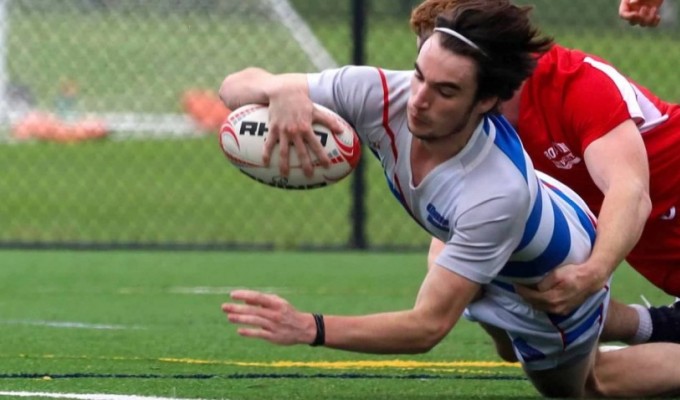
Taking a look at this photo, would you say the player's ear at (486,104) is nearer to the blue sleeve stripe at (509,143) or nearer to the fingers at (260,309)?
the blue sleeve stripe at (509,143)

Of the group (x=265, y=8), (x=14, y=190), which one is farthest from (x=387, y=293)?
(x=265, y=8)

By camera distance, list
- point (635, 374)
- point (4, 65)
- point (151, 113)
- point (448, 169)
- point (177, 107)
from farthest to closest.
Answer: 1. point (177, 107)
2. point (151, 113)
3. point (4, 65)
4. point (635, 374)
5. point (448, 169)

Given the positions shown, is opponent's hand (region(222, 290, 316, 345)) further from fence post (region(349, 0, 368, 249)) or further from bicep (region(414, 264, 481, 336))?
fence post (region(349, 0, 368, 249))

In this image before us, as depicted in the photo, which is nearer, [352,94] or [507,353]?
[352,94]

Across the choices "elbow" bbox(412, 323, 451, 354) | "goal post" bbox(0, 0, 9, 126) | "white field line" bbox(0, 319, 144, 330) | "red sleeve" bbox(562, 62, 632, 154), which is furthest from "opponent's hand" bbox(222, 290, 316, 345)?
"goal post" bbox(0, 0, 9, 126)

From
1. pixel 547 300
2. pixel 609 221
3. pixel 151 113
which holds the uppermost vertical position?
pixel 151 113

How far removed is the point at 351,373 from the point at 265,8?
1102 centimetres

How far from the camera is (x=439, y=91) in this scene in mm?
4449

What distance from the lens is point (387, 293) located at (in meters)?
8.48

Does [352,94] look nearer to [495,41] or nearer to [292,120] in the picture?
[292,120]

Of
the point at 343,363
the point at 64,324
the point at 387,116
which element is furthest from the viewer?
the point at 64,324

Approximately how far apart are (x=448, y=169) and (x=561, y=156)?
0.84m

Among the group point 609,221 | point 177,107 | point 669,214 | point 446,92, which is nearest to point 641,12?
point 669,214

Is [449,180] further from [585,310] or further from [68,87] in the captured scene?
[68,87]
